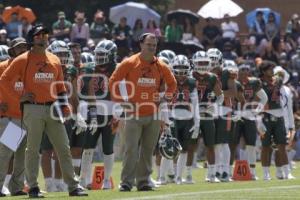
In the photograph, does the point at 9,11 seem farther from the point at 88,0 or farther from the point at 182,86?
the point at 182,86

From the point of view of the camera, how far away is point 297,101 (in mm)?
27188

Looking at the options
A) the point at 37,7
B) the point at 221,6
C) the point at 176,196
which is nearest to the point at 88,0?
the point at 37,7

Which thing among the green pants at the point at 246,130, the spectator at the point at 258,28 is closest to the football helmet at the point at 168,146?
the green pants at the point at 246,130

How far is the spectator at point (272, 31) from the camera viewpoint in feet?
102

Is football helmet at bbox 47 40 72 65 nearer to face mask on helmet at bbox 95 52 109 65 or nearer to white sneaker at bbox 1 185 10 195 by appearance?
face mask on helmet at bbox 95 52 109 65

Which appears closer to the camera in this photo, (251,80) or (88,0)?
(251,80)

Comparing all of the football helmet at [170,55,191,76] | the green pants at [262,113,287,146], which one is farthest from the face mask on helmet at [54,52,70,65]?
the green pants at [262,113,287,146]

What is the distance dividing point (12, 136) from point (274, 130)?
5.96m

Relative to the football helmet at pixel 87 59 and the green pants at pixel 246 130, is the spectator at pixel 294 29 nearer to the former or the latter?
the green pants at pixel 246 130

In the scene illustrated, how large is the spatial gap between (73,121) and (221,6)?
1496 cm

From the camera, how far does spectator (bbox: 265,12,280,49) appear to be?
31.2 meters

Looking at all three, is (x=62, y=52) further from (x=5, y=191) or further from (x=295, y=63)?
(x=295, y=63)

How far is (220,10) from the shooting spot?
31484mm

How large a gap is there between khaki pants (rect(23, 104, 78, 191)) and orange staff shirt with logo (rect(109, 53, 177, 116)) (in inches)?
60.6
